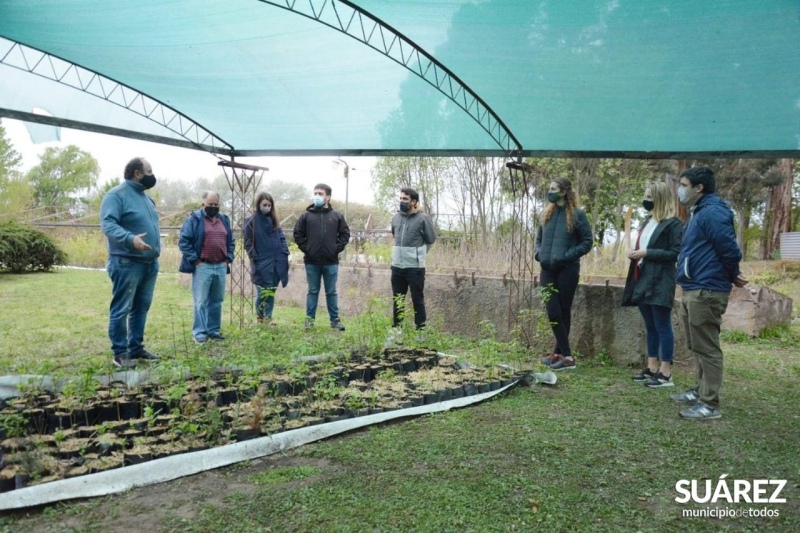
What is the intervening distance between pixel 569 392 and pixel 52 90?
18.2 feet

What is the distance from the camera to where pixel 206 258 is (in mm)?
5969

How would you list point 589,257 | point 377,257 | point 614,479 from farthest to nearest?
point 377,257 → point 589,257 → point 614,479

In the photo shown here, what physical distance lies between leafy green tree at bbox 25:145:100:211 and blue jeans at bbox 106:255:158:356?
3626 centimetres

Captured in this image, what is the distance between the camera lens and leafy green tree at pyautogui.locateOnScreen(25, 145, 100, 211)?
37.3 metres

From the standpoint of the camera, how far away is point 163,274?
14695mm

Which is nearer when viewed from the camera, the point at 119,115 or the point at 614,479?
the point at 614,479

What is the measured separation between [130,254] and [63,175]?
3864 centimetres

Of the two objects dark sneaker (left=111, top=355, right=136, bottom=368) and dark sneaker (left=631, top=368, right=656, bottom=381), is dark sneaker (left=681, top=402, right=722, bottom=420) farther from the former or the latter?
dark sneaker (left=111, top=355, right=136, bottom=368)

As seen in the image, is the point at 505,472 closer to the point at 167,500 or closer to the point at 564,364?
the point at 167,500

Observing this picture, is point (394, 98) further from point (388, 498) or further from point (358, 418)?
point (388, 498)

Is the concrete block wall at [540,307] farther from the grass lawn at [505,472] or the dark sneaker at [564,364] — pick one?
the grass lawn at [505,472]

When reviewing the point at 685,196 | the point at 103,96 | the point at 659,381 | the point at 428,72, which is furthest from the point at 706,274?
the point at 103,96

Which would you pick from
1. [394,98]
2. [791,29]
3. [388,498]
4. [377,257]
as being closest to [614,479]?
[388,498]

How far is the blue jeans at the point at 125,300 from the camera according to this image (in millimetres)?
4926
